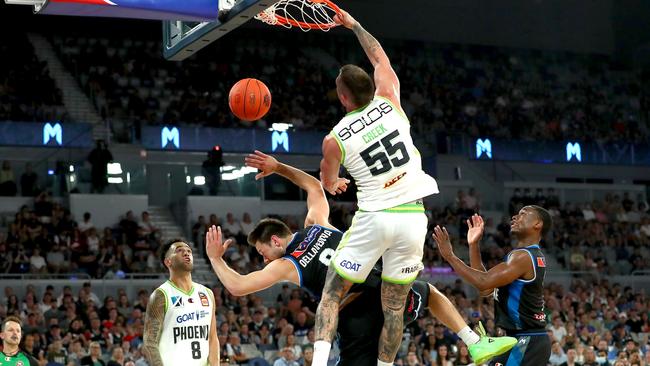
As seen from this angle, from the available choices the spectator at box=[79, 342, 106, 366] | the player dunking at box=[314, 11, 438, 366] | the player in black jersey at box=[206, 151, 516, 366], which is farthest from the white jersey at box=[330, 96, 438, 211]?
the spectator at box=[79, 342, 106, 366]

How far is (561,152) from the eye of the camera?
1233 inches

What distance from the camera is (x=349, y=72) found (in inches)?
296

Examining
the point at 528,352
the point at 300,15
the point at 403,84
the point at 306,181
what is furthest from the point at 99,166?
the point at 528,352

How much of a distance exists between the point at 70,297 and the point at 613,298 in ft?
42.1

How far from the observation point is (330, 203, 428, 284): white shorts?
7.43 metres

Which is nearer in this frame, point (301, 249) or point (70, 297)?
point (301, 249)

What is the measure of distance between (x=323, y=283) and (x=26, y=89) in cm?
1993

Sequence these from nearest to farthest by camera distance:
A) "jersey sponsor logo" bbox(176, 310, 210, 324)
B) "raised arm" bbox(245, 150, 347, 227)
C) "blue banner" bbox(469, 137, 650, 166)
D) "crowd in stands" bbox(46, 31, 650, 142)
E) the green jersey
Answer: "raised arm" bbox(245, 150, 347, 227) → "jersey sponsor logo" bbox(176, 310, 210, 324) → the green jersey → "crowd in stands" bbox(46, 31, 650, 142) → "blue banner" bbox(469, 137, 650, 166)

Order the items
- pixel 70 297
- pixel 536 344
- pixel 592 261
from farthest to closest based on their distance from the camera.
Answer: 1. pixel 592 261
2. pixel 70 297
3. pixel 536 344

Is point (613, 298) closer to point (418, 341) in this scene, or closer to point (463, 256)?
point (463, 256)

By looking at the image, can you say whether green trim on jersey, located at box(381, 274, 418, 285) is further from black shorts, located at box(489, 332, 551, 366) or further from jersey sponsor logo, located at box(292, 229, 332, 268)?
black shorts, located at box(489, 332, 551, 366)

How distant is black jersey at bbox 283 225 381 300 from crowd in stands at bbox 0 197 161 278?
43.1 feet

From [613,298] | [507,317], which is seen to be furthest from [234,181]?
[507,317]

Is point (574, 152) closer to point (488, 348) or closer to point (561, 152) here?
point (561, 152)
